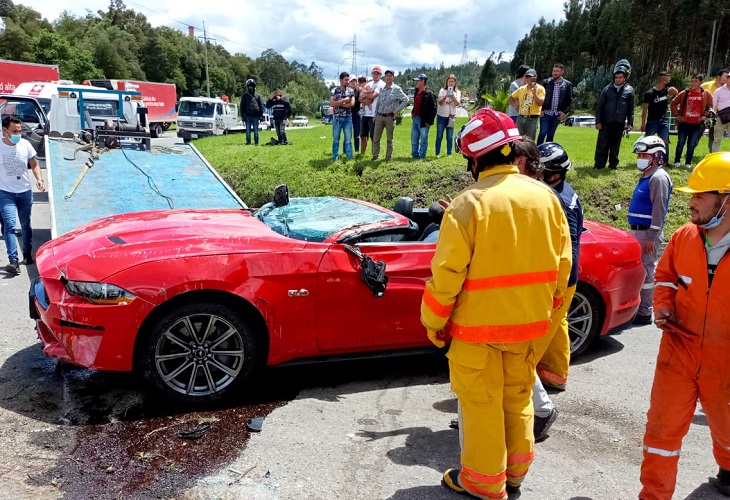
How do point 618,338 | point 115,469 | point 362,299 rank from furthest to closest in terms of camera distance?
point 618,338 < point 362,299 < point 115,469

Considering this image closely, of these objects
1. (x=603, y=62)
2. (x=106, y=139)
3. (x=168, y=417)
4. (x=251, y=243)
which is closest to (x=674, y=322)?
(x=251, y=243)

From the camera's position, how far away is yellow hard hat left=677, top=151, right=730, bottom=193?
2.58 meters

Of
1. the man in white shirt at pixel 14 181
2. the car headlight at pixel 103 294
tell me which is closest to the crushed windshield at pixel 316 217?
the car headlight at pixel 103 294

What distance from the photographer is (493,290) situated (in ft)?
8.36

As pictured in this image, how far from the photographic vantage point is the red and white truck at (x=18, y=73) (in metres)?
23.9

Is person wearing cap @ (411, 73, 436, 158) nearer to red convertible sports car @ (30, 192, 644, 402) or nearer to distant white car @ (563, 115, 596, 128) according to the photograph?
red convertible sports car @ (30, 192, 644, 402)

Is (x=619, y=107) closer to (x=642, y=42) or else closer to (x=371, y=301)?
(x=371, y=301)

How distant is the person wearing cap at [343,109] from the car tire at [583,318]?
7873 mm

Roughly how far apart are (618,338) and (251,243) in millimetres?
3590

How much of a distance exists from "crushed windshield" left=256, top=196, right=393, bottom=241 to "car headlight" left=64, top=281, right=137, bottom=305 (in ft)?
4.04

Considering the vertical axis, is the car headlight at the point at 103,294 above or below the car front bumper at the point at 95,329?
above

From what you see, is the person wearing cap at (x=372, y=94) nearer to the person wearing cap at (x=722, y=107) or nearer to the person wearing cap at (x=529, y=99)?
the person wearing cap at (x=529, y=99)

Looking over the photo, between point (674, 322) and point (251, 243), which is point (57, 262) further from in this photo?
point (674, 322)

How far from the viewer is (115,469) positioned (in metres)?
2.97
